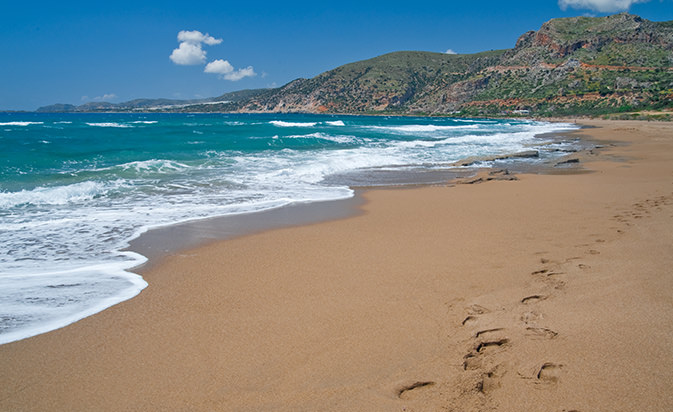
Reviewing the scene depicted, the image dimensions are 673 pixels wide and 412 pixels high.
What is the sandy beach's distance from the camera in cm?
265

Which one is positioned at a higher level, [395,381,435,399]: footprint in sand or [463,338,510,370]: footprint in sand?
[463,338,510,370]: footprint in sand

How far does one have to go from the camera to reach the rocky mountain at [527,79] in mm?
68750

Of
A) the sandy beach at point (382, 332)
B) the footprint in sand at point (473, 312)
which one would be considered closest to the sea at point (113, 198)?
the sandy beach at point (382, 332)

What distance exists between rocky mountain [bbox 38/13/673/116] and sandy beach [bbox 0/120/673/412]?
203ft

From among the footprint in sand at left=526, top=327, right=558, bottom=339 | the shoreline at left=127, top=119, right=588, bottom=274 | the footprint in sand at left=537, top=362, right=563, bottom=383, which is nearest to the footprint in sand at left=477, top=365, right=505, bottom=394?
the footprint in sand at left=537, top=362, right=563, bottom=383

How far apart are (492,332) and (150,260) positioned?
4524 millimetres

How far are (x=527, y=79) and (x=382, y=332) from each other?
102541mm

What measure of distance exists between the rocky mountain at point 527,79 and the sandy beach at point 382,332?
203 feet

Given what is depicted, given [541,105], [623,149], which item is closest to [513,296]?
[623,149]

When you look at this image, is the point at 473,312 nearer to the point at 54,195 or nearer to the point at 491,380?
the point at 491,380

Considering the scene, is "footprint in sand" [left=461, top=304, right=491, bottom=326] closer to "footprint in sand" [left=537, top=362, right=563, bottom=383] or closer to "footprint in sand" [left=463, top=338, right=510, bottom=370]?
"footprint in sand" [left=463, top=338, right=510, bottom=370]

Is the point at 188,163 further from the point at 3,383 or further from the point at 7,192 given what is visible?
the point at 3,383

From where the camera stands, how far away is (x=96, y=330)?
3695mm

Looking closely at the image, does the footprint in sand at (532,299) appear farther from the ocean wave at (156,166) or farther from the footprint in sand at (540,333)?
the ocean wave at (156,166)
